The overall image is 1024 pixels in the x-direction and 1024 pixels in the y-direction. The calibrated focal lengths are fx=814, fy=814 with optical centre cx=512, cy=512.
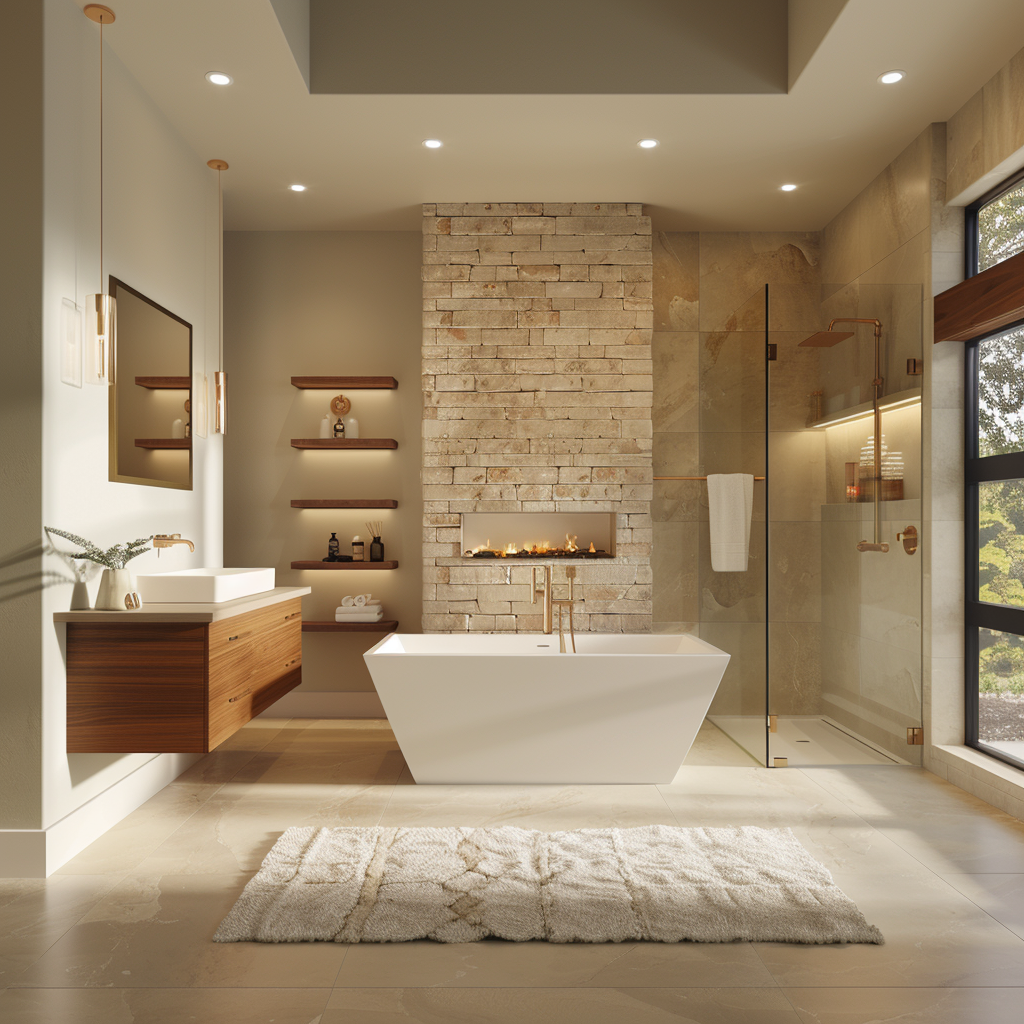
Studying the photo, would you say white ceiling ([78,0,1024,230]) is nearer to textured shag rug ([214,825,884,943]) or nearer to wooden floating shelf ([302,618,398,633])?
wooden floating shelf ([302,618,398,633])

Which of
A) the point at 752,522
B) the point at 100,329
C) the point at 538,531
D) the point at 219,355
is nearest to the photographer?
the point at 100,329

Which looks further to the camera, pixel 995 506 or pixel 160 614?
pixel 995 506

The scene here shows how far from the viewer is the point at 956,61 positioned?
3.33m

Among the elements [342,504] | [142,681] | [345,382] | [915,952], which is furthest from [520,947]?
[345,382]

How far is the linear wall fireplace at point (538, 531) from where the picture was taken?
5.05 m

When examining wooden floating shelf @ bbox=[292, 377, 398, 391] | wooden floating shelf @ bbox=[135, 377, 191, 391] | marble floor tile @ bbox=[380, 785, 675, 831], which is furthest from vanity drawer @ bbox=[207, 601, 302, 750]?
wooden floating shelf @ bbox=[292, 377, 398, 391]

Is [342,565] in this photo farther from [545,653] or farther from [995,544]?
[995,544]

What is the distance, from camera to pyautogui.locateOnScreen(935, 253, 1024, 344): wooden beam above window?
326 cm

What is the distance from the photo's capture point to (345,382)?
5.04 meters

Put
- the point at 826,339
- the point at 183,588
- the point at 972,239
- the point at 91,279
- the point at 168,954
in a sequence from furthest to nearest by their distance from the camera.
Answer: the point at 826,339
the point at 972,239
the point at 183,588
the point at 91,279
the point at 168,954

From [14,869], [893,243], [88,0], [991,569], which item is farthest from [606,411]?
[14,869]

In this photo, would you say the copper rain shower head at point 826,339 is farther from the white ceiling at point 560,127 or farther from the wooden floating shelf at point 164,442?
the wooden floating shelf at point 164,442

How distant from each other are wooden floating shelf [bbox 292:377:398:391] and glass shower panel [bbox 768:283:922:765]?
7.70 ft

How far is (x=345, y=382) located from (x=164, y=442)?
5.08ft
